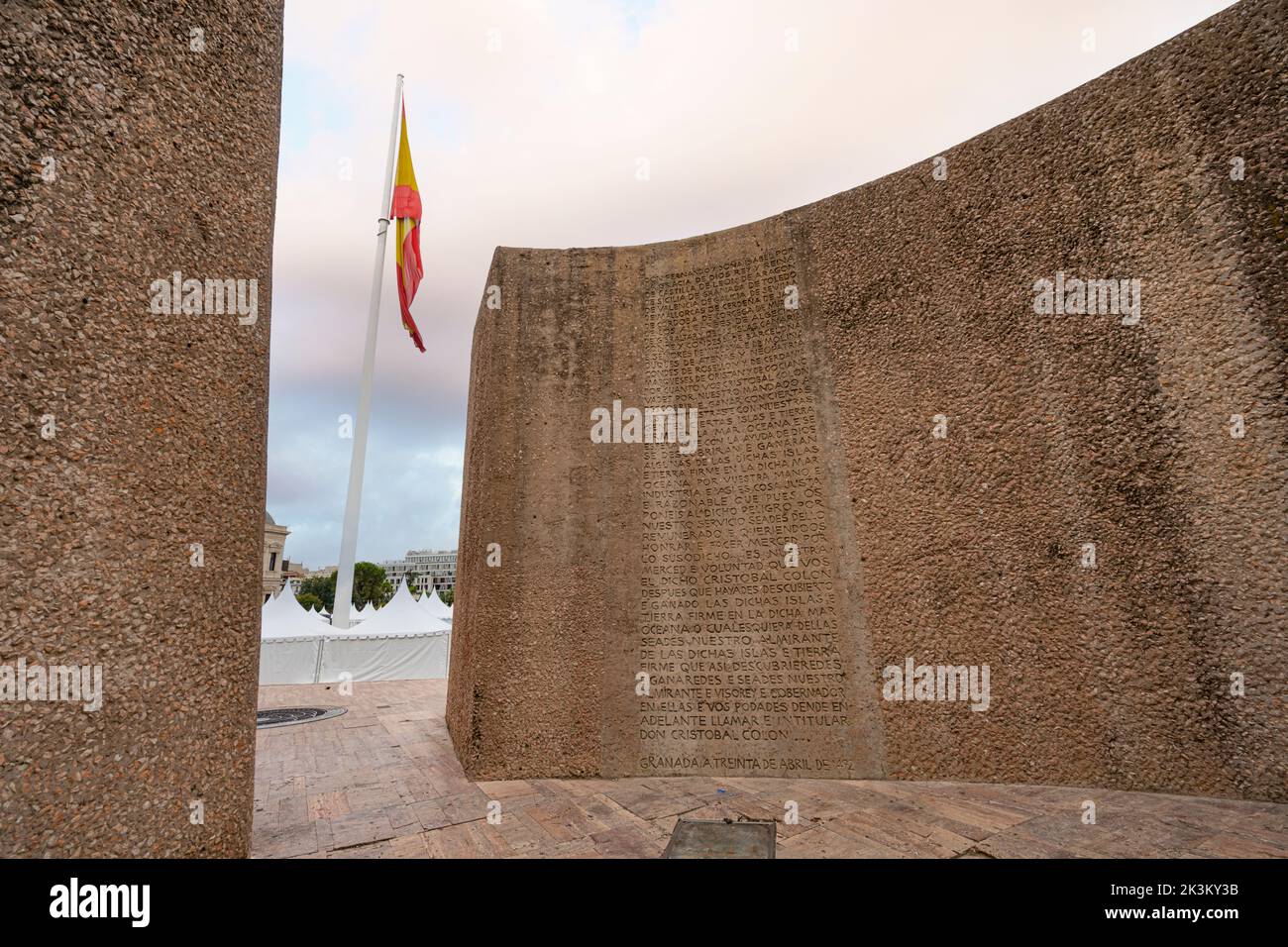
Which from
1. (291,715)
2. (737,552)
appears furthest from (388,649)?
(737,552)

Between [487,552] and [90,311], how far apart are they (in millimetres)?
4033

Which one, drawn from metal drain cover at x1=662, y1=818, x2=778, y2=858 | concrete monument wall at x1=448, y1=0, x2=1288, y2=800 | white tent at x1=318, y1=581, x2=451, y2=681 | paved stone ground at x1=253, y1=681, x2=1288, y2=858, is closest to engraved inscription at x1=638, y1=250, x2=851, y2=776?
concrete monument wall at x1=448, y1=0, x2=1288, y2=800

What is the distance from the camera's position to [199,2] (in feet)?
11.5

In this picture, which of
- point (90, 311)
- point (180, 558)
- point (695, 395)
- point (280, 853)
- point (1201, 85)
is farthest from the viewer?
point (695, 395)

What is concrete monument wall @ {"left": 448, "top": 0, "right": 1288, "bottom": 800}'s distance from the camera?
4.57 meters

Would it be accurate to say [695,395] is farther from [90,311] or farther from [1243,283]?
[90,311]

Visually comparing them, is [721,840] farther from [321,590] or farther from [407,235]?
[321,590]

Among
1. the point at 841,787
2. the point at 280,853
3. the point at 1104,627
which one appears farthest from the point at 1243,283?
the point at 280,853
